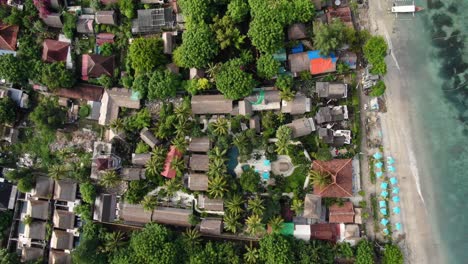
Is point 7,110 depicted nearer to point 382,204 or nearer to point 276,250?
point 276,250

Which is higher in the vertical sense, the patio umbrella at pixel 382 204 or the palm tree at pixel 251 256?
the patio umbrella at pixel 382 204

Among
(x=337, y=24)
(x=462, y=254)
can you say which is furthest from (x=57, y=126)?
(x=462, y=254)

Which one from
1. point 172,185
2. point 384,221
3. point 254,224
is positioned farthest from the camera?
point 172,185

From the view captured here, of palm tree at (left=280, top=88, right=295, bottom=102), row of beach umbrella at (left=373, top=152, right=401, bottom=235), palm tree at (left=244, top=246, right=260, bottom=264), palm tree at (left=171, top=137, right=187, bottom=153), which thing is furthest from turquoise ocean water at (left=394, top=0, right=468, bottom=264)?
palm tree at (left=171, top=137, right=187, bottom=153)

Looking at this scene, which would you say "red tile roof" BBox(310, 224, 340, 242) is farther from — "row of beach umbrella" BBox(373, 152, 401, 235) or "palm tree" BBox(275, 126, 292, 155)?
"palm tree" BBox(275, 126, 292, 155)

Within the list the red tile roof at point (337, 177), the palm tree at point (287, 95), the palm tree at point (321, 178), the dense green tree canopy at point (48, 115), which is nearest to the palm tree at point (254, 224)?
the red tile roof at point (337, 177)

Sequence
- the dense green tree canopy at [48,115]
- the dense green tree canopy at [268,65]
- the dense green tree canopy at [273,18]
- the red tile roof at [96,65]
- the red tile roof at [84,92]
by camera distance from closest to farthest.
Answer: the dense green tree canopy at [273,18], the dense green tree canopy at [268,65], the dense green tree canopy at [48,115], the red tile roof at [96,65], the red tile roof at [84,92]

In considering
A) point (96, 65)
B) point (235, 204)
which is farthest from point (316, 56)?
point (96, 65)

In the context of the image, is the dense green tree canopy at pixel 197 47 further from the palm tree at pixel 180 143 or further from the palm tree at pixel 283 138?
the palm tree at pixel 283 138
